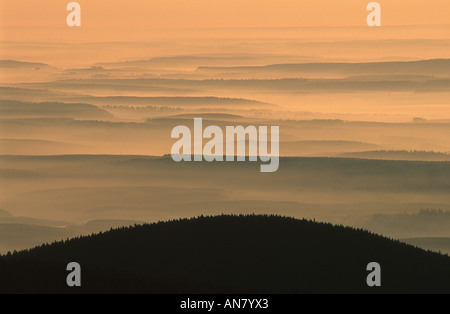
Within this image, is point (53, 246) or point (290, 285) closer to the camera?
point (290, 285)

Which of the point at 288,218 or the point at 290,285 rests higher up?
the point at 288,218
